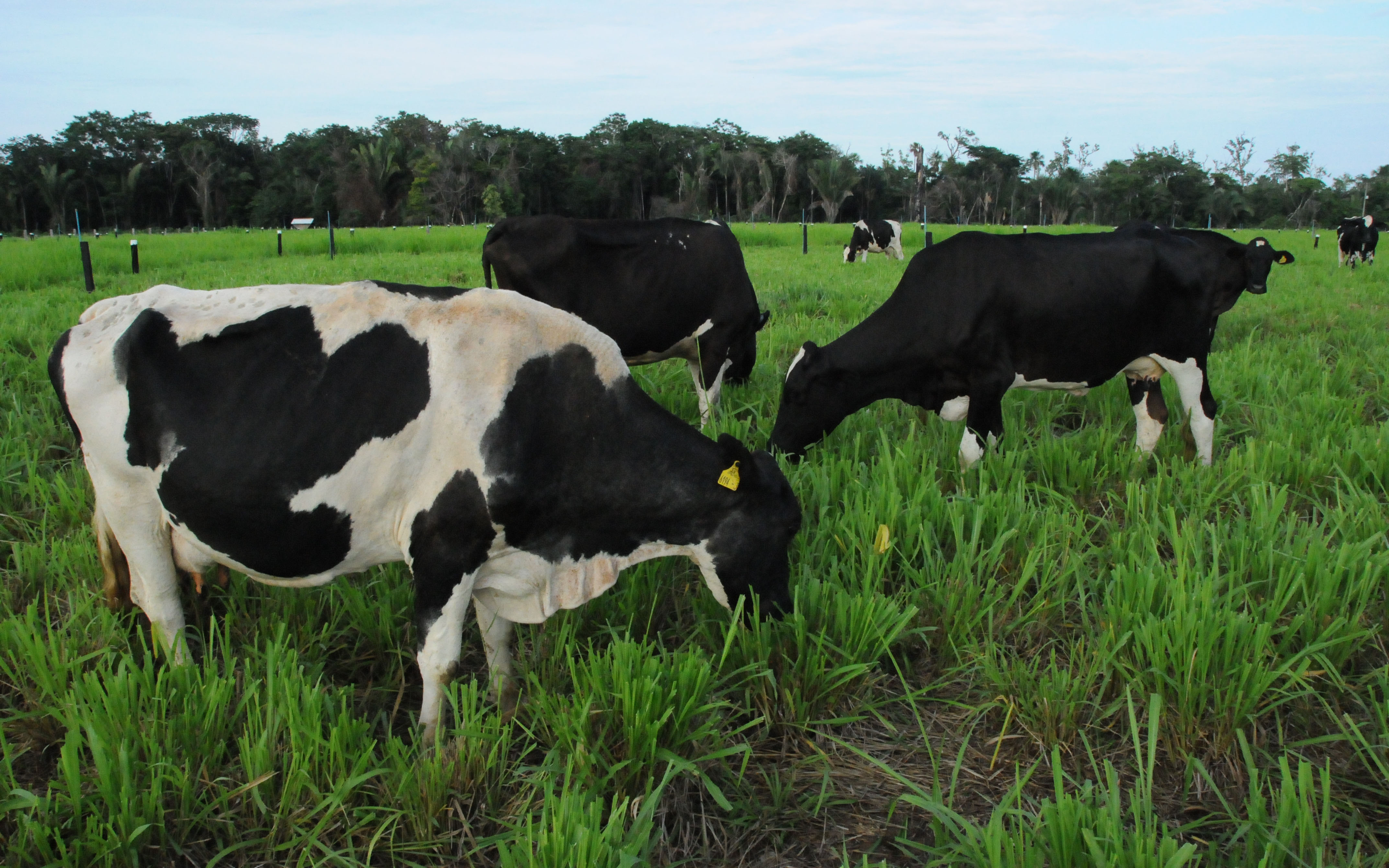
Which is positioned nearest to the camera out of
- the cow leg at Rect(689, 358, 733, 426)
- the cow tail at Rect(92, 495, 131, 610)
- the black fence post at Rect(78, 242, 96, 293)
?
the cow tail at Rect(92, 495, 131, 610)

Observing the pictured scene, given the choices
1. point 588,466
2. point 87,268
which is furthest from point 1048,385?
point 87,268

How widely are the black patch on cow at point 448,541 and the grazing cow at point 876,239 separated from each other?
19.5m

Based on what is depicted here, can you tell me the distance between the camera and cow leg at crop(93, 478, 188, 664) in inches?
116

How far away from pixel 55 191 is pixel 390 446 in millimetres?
69599

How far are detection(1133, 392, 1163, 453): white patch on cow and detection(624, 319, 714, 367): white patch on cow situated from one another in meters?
2.89

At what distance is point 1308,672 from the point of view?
2.92 meters

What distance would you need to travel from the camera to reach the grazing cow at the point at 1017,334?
5246mm

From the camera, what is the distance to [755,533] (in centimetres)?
308

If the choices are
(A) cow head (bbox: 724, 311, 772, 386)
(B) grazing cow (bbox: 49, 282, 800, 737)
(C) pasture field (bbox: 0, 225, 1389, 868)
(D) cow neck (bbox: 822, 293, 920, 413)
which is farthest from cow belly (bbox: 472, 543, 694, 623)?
(A) cow head (bbox: 724, 311, 772, 386)

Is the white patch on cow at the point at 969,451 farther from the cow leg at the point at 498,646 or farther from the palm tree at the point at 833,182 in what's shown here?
the palm tree at the point at 833,182

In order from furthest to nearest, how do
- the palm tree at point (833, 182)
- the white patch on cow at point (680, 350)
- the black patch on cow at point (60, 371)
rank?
the palm tree at point (833, 182)
the white patch on cow at point (680, 350)
the black patch on cow at point (60, 371)

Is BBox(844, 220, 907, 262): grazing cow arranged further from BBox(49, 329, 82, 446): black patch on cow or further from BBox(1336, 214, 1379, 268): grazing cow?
BBox(49, 329, 82, 446): black patch on cow

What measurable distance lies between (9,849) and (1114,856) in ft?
8.26

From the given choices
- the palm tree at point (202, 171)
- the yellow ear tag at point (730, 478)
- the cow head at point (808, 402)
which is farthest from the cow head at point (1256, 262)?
the palm tree at point (202, 171)
